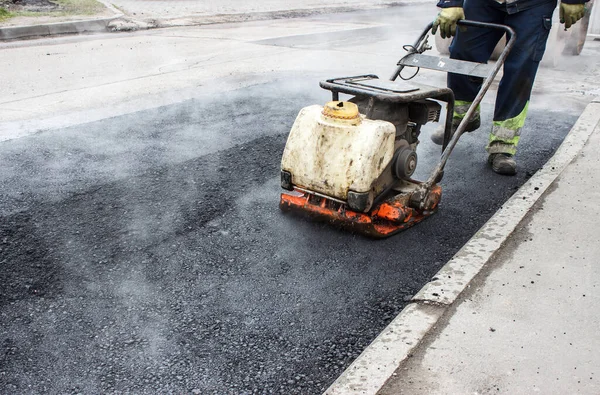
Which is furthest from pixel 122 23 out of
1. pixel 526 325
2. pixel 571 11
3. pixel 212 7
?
pixel 526 325

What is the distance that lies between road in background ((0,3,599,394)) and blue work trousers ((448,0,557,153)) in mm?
456

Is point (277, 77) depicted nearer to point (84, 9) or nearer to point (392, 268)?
point (392, 268)

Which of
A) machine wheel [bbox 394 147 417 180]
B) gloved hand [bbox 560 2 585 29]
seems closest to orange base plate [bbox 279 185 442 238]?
machine wheel [bbox 394 147 417 180]

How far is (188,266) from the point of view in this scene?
8.83ft

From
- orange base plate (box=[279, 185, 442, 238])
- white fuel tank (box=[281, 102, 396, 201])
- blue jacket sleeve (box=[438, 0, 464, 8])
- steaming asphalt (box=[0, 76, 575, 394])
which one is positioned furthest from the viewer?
blue jacket sleeve (box=[438, 0, 464, 8])

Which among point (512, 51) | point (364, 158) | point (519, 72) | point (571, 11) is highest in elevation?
point (571, 11)

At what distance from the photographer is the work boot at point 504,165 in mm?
3824

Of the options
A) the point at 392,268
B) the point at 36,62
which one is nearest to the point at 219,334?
the point at 392,268

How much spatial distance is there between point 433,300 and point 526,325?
0.35 meters

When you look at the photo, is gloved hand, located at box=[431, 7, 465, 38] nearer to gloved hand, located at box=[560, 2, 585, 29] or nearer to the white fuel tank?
gloved hand, located at box=[560, 2, 585, 29]

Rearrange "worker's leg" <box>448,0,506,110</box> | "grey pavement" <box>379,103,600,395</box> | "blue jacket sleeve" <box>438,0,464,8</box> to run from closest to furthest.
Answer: "grey pavement" <box>379,103,600,395</box> → "blue jacket sleeve" <box>438,0,464,8</box> → "worker's leg" <box>448,0,506,110</box>

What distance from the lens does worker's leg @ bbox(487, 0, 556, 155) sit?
3.61 metres

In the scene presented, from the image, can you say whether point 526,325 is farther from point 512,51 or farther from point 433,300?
point 512,51

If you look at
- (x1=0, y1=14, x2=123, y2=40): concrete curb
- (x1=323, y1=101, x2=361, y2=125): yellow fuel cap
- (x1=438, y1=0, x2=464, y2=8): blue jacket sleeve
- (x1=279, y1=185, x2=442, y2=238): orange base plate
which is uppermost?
(x1=438, y1=0, x2=464, y2=8): blue jacket sleeve
